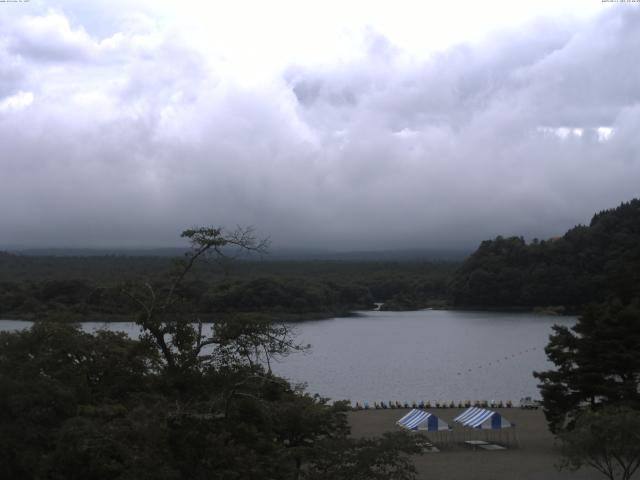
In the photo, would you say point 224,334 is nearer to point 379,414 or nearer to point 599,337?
point 599,337

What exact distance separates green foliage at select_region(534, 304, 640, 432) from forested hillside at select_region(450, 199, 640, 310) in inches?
2333

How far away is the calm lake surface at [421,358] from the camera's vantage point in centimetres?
3878

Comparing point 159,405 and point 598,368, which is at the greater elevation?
point 159,405

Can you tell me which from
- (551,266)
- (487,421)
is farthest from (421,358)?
(551,266)

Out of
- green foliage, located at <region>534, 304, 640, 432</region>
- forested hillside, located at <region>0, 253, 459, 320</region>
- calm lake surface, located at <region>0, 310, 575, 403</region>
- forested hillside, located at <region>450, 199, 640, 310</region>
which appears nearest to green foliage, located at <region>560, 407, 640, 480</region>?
green foliage, located at <region>534, 304, 640, 432</region>

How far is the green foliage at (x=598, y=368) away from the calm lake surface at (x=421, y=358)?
8.98 metres

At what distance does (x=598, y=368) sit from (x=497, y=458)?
3903 millimetres

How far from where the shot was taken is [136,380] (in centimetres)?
1231

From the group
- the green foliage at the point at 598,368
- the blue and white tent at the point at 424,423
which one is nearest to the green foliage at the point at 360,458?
the blue and white tent at the point at 424,423

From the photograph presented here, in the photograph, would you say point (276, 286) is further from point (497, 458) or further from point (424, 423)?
point (497, 458)

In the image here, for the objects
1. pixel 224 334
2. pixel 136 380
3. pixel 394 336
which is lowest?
pixel 394 336

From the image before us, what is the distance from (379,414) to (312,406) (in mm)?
14384

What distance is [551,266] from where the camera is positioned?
293ft

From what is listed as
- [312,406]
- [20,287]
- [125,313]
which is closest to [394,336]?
[20,287]
